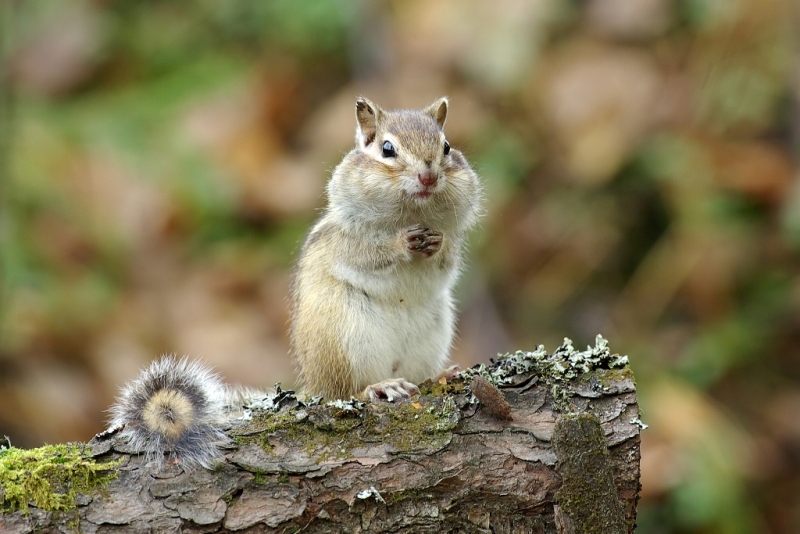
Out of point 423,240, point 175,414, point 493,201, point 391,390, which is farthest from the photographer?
point 493,201

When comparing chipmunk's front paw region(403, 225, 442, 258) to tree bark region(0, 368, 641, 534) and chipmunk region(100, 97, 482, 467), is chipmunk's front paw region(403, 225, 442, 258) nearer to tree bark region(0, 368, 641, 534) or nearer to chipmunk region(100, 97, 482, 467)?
chipmunk region(100, 97, 482, 467)

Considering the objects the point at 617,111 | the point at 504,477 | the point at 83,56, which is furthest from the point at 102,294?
the point at 504,477

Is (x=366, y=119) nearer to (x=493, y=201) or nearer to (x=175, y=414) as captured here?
(x=175, y=414)

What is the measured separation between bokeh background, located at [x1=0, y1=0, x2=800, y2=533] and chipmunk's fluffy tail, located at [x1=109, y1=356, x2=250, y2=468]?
2.81 m

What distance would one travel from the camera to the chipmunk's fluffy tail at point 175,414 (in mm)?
2824

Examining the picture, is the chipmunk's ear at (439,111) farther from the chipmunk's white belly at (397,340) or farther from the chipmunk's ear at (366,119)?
the chipmunk's white belly at (397,340)

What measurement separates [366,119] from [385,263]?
2.33 ft

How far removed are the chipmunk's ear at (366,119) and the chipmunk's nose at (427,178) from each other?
1.71ft

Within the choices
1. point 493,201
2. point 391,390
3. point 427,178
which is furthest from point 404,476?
point 493,201

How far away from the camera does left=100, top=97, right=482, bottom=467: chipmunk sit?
365 cm

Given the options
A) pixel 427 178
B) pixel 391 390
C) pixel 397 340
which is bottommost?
pixel 391 390

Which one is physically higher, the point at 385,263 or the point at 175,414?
the point at 385,263

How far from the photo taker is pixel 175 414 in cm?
288

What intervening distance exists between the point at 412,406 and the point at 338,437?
0.28m
